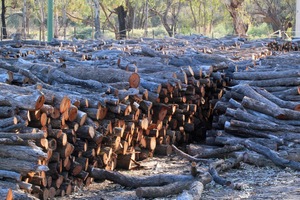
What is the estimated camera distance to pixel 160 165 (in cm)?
1068

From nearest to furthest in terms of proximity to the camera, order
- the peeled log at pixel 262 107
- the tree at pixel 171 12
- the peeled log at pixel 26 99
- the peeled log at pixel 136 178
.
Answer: the peeled log at pixel 26 99 < the peeled log at pixel 136 178 < the peeled log at pixel 262 107 < the tree at pixel 171 12

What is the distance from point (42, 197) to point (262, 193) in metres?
2.84

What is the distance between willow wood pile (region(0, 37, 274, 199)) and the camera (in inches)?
299

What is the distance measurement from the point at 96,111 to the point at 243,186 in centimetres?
234

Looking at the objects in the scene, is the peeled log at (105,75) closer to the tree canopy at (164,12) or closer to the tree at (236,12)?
the tree at (236,12)

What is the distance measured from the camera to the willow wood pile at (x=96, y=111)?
25.0 ft

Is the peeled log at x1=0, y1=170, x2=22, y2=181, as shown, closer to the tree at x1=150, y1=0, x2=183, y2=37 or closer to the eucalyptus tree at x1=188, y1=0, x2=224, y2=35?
the tree at x1=150, y1=0, x2=183, y2=37

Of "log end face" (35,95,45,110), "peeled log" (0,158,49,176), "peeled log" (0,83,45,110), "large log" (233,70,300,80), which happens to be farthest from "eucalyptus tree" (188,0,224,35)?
"peeled log" (0,158,49,176)

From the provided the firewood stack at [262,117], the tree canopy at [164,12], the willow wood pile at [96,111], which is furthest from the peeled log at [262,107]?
the tree canopy at [164,12]

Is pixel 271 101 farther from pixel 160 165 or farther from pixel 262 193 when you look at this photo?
pixel 262 193

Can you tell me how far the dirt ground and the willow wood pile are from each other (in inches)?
10.5

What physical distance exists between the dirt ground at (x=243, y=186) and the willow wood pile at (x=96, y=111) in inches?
10.5

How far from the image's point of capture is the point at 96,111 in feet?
29.8

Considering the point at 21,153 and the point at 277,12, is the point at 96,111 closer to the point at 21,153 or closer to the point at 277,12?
the point at 21,153
